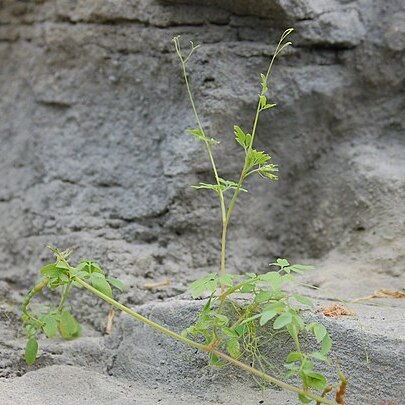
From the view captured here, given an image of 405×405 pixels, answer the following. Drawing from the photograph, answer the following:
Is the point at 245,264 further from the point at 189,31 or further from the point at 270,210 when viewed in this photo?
the point at 189,31

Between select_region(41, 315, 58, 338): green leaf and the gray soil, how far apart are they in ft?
0.79

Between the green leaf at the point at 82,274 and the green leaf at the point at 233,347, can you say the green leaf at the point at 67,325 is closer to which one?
the green leaf at the point at 82,274

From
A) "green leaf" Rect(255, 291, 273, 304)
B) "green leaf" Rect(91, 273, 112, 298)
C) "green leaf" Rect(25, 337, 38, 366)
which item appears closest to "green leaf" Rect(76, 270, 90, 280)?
"green leaf" Rect(91, 273, 112, 298)

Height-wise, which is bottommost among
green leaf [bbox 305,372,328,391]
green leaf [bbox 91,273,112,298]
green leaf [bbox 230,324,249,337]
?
green leaf [bbox 230,324,249,337]

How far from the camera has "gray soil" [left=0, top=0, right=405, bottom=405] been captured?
7.38 ft

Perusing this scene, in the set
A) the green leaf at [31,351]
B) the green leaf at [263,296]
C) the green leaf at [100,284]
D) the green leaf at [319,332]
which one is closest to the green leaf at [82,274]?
the green leaf at [100,284]

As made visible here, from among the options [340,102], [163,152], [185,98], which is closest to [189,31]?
[185,98]

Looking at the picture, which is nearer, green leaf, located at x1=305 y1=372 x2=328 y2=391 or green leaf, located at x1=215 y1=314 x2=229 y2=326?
green leaf, located at x1=305 y1=372 x2=328 y2=391

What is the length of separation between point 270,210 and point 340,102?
0.41 metres

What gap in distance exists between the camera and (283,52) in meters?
2.31

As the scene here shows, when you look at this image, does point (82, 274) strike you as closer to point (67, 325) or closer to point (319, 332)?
point (67, 325)

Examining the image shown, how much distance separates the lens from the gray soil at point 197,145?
2.25 m

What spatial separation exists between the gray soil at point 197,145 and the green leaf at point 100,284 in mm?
452

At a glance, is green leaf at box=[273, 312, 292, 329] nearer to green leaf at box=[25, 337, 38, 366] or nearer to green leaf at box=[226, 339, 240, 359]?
green leaf at box=[226, 339, 240, 359]
